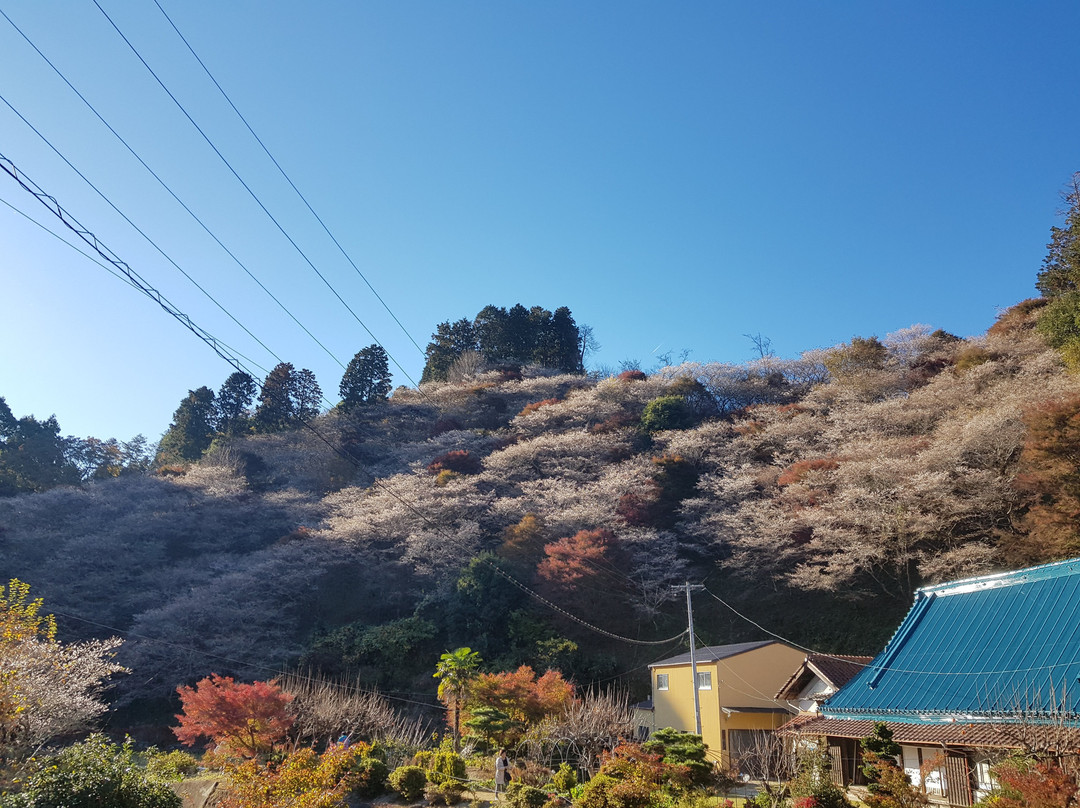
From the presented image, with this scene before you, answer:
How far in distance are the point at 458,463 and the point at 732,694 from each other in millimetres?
19528

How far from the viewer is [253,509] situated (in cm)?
3612

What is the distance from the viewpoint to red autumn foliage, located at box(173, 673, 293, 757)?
16.0m

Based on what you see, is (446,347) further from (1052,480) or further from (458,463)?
(1052,480)

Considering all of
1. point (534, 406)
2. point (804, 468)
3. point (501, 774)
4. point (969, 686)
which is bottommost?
point (501, 774)

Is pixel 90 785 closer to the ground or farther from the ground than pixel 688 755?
farther from the ground

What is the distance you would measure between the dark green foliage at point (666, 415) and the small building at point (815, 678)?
695 inches

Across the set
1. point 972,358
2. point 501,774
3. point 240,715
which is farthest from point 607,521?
point 972,358

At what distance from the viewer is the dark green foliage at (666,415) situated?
33375 millimetres

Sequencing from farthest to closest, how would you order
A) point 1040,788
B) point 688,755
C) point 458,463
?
1. point 458,463
2. point 688,755
3. point 1040,788

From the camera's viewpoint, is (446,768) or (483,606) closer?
(446,768)

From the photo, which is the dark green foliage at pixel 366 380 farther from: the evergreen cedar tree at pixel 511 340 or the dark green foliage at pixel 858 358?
the dark green foliage at pixel 858 358

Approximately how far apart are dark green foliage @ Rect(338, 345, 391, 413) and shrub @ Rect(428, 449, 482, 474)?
1263cm

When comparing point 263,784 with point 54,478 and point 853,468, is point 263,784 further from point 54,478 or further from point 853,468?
Result: point 54,478

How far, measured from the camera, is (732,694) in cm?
1859
